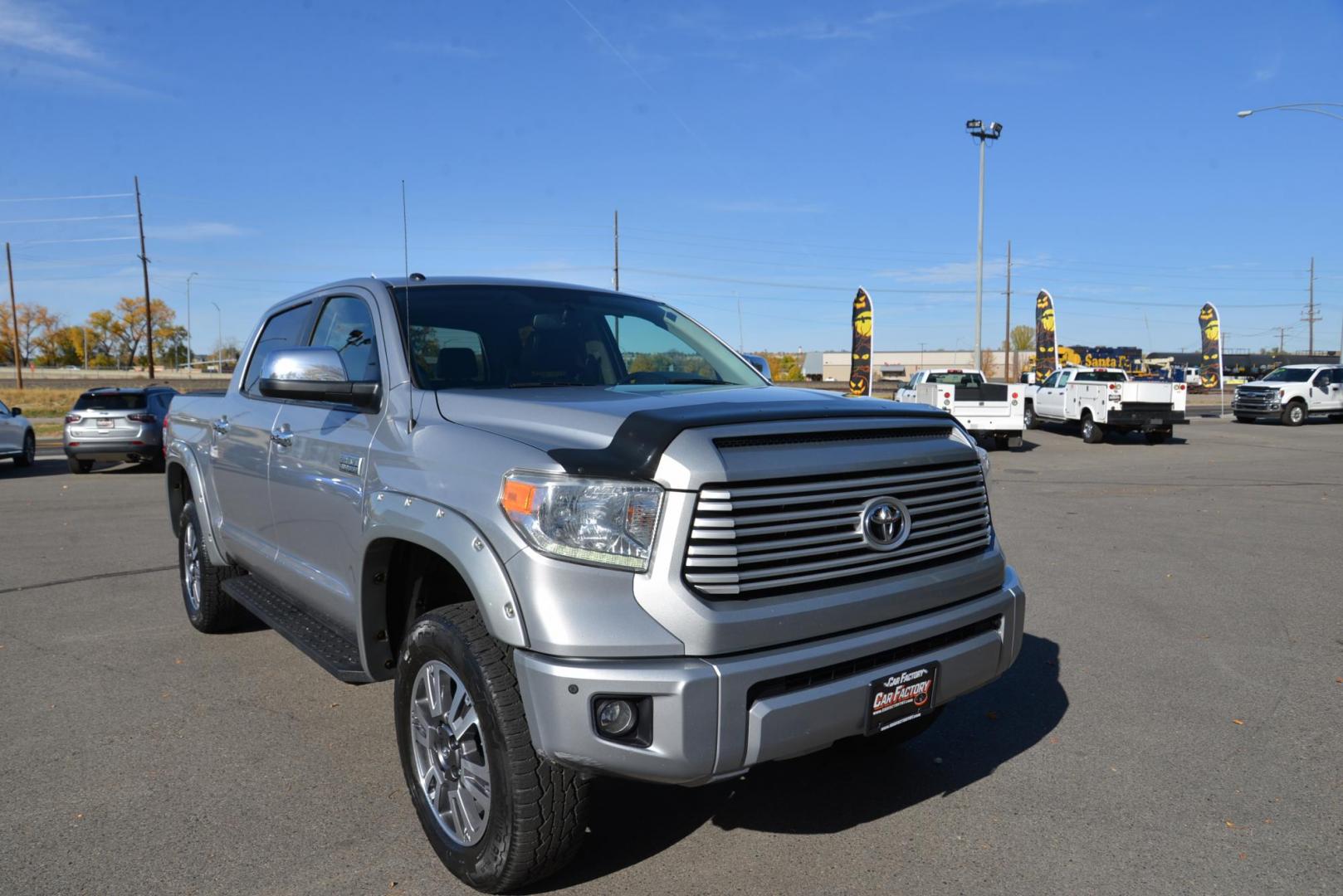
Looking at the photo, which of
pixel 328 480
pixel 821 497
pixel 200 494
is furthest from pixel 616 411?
pixel 200 494

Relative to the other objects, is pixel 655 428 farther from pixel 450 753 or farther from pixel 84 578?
pixel 84 578

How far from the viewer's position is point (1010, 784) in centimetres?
382

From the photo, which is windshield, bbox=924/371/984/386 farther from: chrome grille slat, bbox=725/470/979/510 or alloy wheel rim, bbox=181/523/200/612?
chrome grille slat, bbox=725/470/979/510

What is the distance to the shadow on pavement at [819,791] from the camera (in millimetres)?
3406

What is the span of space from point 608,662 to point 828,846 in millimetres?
1276

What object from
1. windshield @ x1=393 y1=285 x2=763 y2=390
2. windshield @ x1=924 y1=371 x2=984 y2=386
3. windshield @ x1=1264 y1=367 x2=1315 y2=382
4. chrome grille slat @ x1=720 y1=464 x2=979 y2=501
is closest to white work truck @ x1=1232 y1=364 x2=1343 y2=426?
windshield @ x1=1264 y1=367 x2=1315 y2=382

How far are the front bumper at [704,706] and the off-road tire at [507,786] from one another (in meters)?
0.11

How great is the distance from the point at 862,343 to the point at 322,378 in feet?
99.2

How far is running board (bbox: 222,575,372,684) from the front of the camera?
3.63 meters

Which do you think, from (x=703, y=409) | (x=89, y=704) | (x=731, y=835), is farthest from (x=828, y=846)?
(x=89, y=704)

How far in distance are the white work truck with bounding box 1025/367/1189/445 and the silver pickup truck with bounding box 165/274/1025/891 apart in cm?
2044

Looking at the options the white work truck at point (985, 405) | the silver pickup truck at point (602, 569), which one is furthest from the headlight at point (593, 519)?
the white work truck at point (985, 405)

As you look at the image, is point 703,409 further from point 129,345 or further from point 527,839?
point 129,345

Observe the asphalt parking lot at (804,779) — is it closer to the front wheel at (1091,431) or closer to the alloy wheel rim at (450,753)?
the alloy wheel rim at (450,753)
